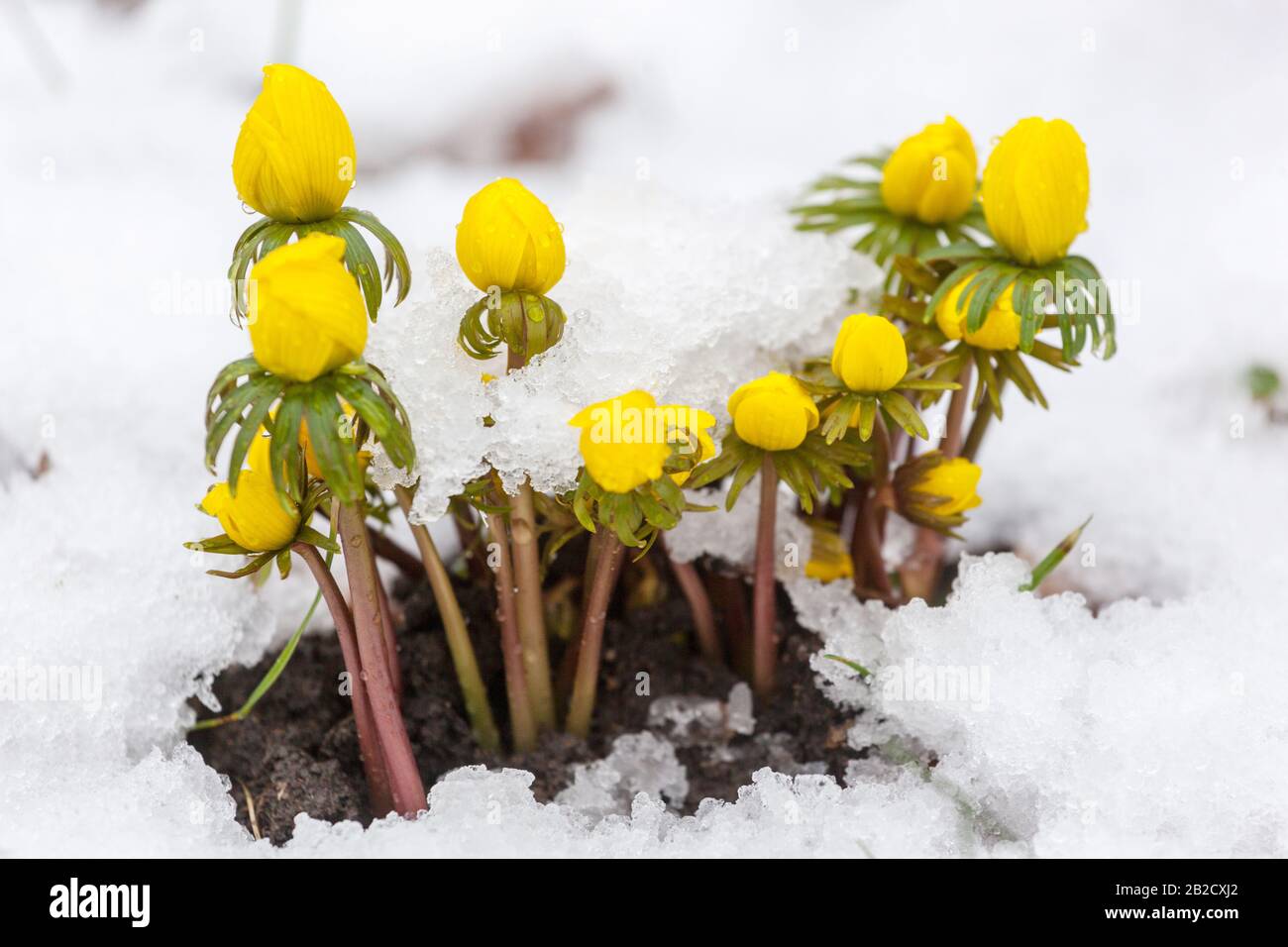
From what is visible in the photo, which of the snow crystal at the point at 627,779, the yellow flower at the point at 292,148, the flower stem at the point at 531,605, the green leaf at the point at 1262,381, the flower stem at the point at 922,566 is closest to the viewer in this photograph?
the yellow flower at the point at 292,148

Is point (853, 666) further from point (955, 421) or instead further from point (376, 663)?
point (376, 663)

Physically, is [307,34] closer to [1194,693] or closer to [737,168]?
[737,168]

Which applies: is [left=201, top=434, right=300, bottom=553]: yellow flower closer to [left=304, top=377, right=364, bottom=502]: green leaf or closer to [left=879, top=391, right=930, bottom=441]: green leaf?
[left=304, top=377, right=364, bottom=502]: green leaf

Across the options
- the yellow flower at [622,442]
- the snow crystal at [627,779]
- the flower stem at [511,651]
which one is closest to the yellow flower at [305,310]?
the yellow flower at [622,442]

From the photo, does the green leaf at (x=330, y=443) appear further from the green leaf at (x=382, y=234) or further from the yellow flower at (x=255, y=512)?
the green leaf at (x=382, y=234)

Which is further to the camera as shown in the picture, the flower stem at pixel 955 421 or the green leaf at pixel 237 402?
the flower stem at pixel 955 421

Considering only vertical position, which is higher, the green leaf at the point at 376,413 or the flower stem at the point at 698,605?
the green leaf at the point at 376,413

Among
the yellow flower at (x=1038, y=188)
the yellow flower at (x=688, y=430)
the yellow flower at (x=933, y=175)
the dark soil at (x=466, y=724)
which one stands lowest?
the dark soil at (x=466, y=724)
